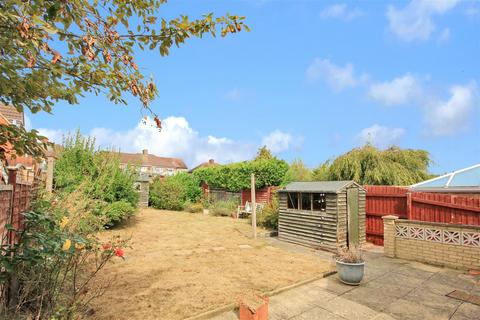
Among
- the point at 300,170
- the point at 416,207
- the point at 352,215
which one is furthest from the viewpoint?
the point at 300,170

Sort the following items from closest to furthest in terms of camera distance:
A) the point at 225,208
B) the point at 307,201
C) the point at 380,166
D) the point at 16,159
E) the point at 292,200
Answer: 1. the point at 16,159
2. the point at 307,201
3. the point at 292,200
4. the point at 380,166
5. the point at 225,208

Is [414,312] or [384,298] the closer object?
[414,312]

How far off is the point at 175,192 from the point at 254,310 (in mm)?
17801

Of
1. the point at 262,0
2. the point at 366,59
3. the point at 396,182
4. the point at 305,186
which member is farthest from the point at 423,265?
the point at 396,182

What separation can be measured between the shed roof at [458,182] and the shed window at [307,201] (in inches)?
161

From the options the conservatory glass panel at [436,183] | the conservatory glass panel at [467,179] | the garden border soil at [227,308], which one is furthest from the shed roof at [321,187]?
the conservatory glass panel at [467,179]

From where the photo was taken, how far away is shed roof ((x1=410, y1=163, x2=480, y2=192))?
909 centimetres

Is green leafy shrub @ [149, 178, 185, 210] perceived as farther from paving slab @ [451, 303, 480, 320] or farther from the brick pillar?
paving slab @ [451, 303, 480, 320]

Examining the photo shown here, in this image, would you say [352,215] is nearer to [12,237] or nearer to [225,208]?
[12,237]

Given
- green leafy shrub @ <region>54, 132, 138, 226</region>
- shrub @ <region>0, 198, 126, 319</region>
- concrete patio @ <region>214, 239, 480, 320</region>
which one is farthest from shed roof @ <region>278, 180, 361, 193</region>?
shrub @ <region>0, 198, 126, 319</region>

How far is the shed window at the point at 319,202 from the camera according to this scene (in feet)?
29.2

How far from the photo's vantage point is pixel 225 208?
17562 mm

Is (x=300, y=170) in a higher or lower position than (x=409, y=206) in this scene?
higher

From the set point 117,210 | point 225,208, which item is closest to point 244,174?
point 225,208
